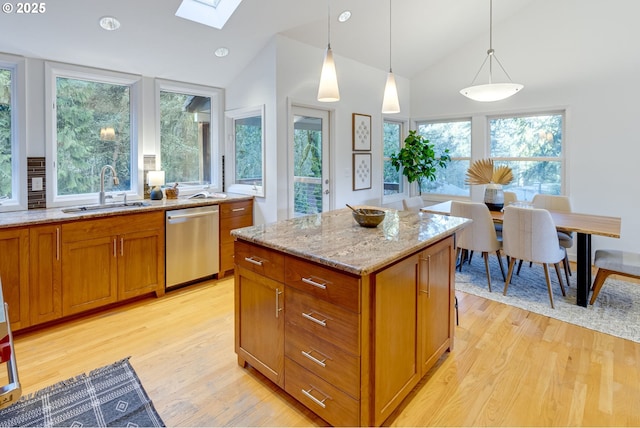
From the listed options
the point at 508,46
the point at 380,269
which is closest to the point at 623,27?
the point at 508,46

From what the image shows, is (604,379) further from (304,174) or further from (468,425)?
(304,174)

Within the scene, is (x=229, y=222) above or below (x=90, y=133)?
below

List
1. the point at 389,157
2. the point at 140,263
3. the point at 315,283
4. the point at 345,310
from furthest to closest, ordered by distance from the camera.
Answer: the point at 389,157 → the point at 140,263 → the point at 315,283 → the point at 345,310

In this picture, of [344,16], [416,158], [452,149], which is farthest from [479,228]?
[344,16]

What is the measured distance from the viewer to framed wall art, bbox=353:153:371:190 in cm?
507

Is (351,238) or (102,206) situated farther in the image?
(102,206)

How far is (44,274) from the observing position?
2.78 m

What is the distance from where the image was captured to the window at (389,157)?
580cm

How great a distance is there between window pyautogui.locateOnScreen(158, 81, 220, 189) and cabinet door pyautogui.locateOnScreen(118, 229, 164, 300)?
1070 mm

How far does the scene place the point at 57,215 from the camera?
9.53 feet

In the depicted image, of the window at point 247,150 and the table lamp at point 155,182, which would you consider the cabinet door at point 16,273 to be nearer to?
the table lamp at point 155,182

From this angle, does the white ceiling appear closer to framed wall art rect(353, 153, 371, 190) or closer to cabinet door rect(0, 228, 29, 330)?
framed wall art rect(353, 153, 371, 190)

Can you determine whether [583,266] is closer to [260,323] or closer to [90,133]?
[260,323]

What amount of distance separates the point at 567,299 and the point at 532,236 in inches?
31.2
